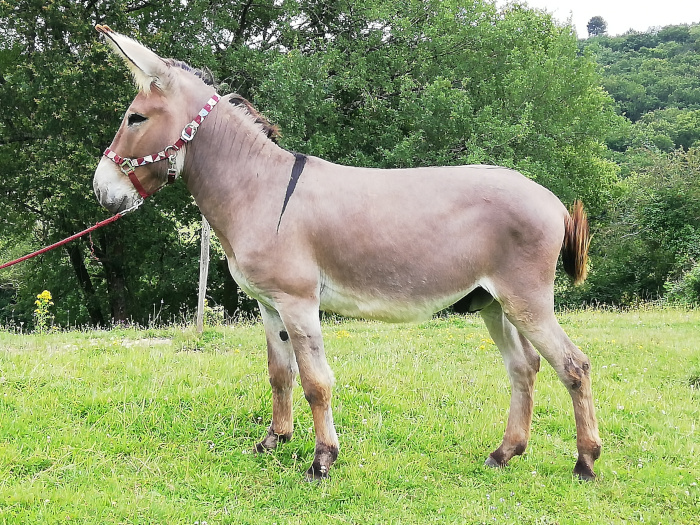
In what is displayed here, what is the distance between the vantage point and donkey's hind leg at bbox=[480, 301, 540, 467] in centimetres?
371

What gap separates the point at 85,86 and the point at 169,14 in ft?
12.9

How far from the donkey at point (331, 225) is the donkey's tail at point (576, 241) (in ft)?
0.10

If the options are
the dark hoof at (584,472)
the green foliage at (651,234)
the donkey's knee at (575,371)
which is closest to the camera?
the donkey's knee at (575,371)

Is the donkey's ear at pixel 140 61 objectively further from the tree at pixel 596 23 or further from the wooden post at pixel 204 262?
the tree at pixel 596 23

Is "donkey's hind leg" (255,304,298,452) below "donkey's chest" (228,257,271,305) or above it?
below

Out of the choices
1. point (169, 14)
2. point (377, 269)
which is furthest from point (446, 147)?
point (377, 269)

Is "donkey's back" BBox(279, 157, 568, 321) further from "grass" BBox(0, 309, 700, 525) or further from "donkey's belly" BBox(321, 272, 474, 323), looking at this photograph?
"grass" BBox(0, 309, 700, 525)

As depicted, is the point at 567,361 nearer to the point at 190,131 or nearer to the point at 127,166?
the point at 190,131

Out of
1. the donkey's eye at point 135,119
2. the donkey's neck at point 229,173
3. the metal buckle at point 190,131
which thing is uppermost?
the donkey's eye at point 135,119

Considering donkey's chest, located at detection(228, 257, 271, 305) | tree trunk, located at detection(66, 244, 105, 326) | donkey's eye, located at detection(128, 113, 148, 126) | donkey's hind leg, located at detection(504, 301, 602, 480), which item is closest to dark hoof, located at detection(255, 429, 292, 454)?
donkey's chest, located at detection(228, 257, 271, 305)

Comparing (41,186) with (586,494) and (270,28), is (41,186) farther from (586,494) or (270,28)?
(586,494)

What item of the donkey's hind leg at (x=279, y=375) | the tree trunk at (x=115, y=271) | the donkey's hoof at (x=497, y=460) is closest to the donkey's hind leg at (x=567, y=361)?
the donkey's hoof at (x=497, y=460)

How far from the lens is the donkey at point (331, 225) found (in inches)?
126

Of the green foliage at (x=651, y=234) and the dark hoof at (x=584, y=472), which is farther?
the green foliage at (x=651, y=234)
